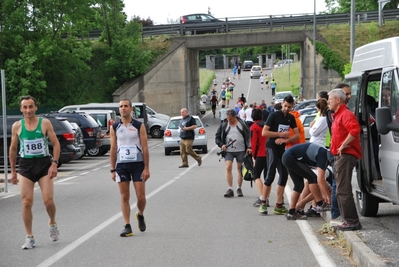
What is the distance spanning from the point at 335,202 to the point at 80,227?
3.67 metres

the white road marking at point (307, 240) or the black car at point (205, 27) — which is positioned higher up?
the black car at point (205, 27)

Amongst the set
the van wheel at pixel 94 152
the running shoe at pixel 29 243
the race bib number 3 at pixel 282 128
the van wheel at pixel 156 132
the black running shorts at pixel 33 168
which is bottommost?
the van wheel at pixel 156 132

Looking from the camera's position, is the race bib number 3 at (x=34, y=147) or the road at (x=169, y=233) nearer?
the road at (x=169, y=233)

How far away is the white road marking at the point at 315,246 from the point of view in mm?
8391

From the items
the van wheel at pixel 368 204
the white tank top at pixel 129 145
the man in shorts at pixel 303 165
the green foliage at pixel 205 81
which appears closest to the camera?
the white tank top at pixel 129 145

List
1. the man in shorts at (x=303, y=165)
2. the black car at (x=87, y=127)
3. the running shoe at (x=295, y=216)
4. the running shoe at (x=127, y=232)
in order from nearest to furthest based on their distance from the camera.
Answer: the running shoe at (x=127, y=232) → the man in shorts at (x=303, y=165) → the running shoe at (x=295, y=216) → the black car at (x=87, y=127)

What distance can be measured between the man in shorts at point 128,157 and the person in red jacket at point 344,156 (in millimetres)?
2515

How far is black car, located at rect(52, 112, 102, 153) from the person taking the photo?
28984 mm

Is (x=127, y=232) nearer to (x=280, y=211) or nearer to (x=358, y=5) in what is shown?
(x=280, y=211)

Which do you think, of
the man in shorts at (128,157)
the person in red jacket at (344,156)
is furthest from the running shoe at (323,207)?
the man in shorts at (128,157)

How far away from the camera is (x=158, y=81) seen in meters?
56.4

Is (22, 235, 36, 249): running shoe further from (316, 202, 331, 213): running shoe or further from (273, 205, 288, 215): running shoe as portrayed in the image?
(316, 202, 331, 213): running shoe

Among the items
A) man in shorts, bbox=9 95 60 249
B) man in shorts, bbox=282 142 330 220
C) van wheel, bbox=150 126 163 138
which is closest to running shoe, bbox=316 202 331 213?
man in shorts, bbox=282 142 330 220

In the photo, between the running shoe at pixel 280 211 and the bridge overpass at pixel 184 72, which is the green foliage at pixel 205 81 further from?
the running shoe at pixel 280 211
